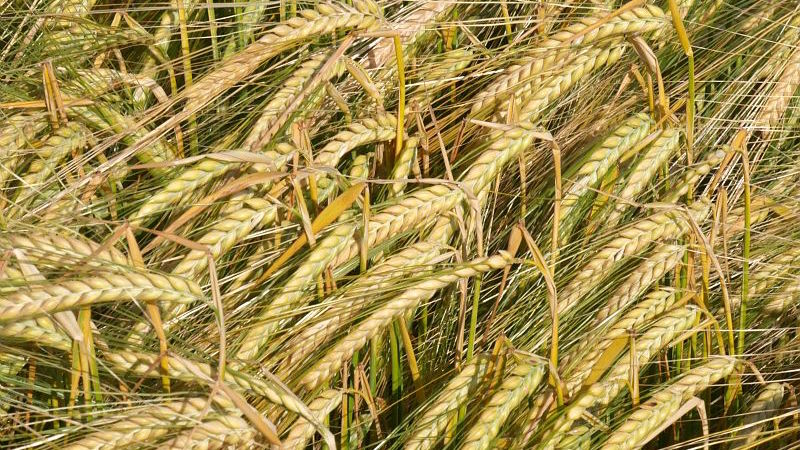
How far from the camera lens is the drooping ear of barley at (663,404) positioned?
1.46 m

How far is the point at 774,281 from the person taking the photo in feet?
5.83

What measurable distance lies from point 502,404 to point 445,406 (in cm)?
10

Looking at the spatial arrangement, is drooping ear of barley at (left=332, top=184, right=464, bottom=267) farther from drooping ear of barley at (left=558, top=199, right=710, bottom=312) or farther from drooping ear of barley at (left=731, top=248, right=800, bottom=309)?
drooping ear of barley at (left=731, top=248, right=800, bottom=309)

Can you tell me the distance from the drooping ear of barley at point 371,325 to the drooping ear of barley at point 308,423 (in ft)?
0.10

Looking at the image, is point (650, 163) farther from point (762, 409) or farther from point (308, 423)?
point (308, 423)

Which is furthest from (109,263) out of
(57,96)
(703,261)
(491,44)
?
(491,44)

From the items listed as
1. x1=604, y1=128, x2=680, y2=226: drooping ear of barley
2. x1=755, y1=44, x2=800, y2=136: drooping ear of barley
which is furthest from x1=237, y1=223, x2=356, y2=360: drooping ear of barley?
x1=755, y1=44, x2=800, y2=136: drooping ear of barley

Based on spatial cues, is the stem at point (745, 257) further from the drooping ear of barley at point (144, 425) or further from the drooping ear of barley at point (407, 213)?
the drooping ear of barley at point (144, 425)

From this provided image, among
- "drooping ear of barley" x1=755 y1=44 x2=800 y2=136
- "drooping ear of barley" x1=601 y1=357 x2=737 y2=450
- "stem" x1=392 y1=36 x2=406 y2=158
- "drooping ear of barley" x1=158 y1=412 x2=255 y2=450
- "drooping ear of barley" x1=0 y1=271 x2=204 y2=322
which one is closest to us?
"drooping ear of barley" x1=0 y1=271 x2=204 y2=322

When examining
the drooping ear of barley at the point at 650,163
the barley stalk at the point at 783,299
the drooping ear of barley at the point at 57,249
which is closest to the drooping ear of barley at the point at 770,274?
the barley stalk at the point at 783,299

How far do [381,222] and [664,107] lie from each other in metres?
0.65

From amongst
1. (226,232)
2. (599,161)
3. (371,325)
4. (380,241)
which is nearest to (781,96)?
(599,161)

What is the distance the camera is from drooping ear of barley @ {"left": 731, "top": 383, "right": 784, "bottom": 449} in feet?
5.26

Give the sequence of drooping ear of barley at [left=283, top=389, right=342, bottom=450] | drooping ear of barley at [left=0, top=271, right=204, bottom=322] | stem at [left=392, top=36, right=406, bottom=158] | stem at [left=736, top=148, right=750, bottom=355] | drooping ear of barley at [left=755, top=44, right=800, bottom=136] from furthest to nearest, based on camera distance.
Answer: drooping ear of barley at [left=755, top=44, right=800, bottom=136]
stem at [left=736, top=148, right=750, bottom=355]
stem at [left=392, top=36, right=406, bottom=158]
drooping ear of barley at [left=283, top=389, right=342, bottom=450]
drooping ear of barley at [left=0, top=271, right=204, bottom=322]
